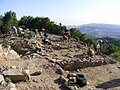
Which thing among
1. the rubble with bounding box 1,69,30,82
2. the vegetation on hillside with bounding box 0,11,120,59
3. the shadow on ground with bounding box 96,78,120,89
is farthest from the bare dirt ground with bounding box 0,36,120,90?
the vegetation on hillside with bounding box 0,11,120,59

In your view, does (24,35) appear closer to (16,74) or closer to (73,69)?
(73,69)

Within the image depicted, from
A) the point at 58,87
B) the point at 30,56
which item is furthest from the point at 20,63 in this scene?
the point at 58,87

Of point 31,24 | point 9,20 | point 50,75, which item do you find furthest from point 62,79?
point 9,20

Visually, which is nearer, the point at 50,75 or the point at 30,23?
the point at 50,75

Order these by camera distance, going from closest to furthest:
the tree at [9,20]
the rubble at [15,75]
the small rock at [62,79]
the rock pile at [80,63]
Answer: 1. the rubble at [15,75]
2. the small rock at [62,79]
3. the rock pile at [80,63]
4. the tree at [9,20]

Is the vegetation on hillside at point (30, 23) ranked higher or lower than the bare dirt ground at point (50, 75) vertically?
higher

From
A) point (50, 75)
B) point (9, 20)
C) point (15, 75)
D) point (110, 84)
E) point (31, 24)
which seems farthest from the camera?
point (9, 20)

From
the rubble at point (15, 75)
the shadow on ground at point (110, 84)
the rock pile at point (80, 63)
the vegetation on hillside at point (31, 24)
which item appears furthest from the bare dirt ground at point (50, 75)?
the vegetation on hillside at point (31, 24)

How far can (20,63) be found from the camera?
15.1 meters

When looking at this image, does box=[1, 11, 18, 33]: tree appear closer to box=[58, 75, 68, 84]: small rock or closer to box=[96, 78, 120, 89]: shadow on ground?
box=[96, 78, 120, 89]: shadow on ground

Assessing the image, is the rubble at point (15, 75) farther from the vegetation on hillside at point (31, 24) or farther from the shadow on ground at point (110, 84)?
the vegetation on hillside at point (31, 24)

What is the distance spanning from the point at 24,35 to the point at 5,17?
20.6 meters

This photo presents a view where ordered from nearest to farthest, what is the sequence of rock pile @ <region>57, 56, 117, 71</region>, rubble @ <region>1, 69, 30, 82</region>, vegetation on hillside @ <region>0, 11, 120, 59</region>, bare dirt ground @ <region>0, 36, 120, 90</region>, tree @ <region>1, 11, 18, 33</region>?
rubble @ <region>1, 69, 30, 82</region> < bare dirt ground @ <region>0, 36, 120, 90</region> < rock pile @ <region>57, 56, 117, 71</region> < vegetation on hillside @ <region>0, 11, 120, 59</region> < tree @ <region>1, 11, 18, 33</region>

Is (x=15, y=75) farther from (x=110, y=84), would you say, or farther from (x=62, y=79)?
(x=110, y=84)
